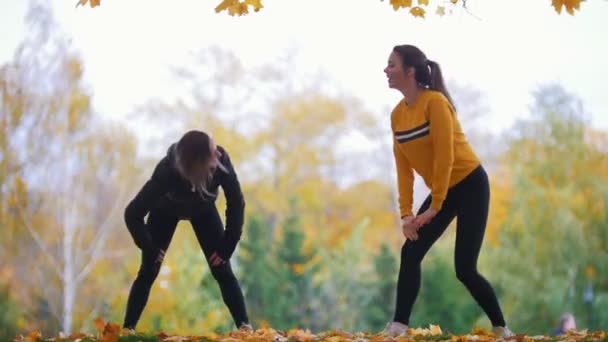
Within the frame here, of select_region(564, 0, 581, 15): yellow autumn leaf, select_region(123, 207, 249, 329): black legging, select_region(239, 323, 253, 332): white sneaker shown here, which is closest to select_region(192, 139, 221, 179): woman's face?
select_region(123, 207, 249, 329): black legging

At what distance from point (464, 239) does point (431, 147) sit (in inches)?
22.5

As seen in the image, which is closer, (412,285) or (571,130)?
(412,285)

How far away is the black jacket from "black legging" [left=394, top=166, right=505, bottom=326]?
3.43ft

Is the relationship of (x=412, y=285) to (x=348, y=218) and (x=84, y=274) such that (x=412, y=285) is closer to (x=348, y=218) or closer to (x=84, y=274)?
(x=84, y=274)

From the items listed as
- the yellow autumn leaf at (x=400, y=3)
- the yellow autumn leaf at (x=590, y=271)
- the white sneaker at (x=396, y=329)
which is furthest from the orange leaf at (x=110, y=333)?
the yellow autumn leaf at (x=590, y=271)

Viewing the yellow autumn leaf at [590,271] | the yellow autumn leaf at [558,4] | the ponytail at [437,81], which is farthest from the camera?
the yellow autumn leaf at [590,271]

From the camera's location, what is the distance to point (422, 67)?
6047 millimetres

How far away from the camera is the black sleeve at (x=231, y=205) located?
6004 millimetres

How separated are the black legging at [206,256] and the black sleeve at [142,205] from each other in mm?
177

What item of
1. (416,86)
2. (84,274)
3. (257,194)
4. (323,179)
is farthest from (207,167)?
(323,179)

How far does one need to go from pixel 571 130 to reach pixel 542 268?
12.4 feet

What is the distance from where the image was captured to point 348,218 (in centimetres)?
3303

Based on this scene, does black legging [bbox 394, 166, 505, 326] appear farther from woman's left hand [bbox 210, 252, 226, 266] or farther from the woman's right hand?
woman's left hand [bbox 210, 252, 226, 266]

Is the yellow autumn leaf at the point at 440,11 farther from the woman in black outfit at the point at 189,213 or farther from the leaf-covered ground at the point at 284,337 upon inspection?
the leaf-covered ground at the point at 284,337
